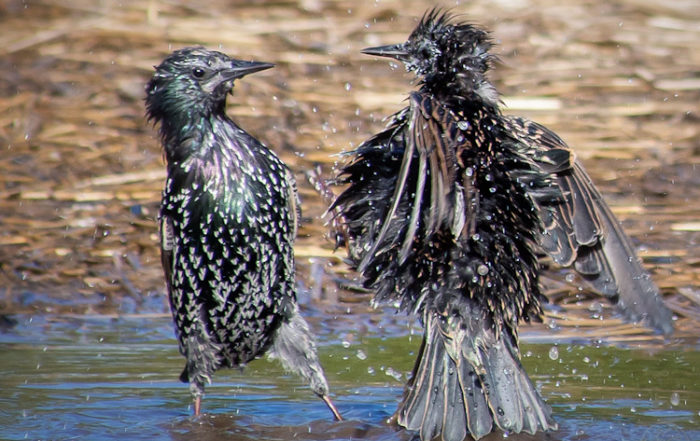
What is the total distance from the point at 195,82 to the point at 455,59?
1331mm

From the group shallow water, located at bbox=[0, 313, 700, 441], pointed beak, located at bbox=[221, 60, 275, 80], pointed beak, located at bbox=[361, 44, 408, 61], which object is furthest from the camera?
pointed beak, located at bbox=[221, 60, 275, 80]

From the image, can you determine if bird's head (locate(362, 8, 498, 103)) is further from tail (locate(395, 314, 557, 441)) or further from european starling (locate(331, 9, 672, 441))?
tail (locate(395, 314, 557, 441))

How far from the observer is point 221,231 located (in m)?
5.47

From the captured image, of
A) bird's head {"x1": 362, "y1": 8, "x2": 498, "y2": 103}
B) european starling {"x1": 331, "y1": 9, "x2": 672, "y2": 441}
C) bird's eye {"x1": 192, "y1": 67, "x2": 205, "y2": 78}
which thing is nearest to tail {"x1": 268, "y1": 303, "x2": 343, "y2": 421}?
european starling {"x1": 331, "y1": 9, "x2": 672, "y2": 441}

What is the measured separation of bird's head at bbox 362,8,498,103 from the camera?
4.91m

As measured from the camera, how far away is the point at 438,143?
180 inches

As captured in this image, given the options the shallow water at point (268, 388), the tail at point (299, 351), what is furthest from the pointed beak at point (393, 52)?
the shallow water at point (268, 388)

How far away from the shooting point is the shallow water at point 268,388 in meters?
5.29

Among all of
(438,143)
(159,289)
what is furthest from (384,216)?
(159,289)

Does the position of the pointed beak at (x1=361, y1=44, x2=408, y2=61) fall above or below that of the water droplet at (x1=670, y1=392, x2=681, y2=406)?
above

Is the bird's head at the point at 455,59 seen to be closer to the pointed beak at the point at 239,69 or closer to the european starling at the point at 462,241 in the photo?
the european starling at the point at 462,241

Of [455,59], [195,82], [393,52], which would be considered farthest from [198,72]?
[455,59]

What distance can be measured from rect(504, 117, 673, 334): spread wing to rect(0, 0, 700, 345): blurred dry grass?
3.96 ft

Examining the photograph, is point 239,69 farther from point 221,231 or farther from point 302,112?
point 302,112
